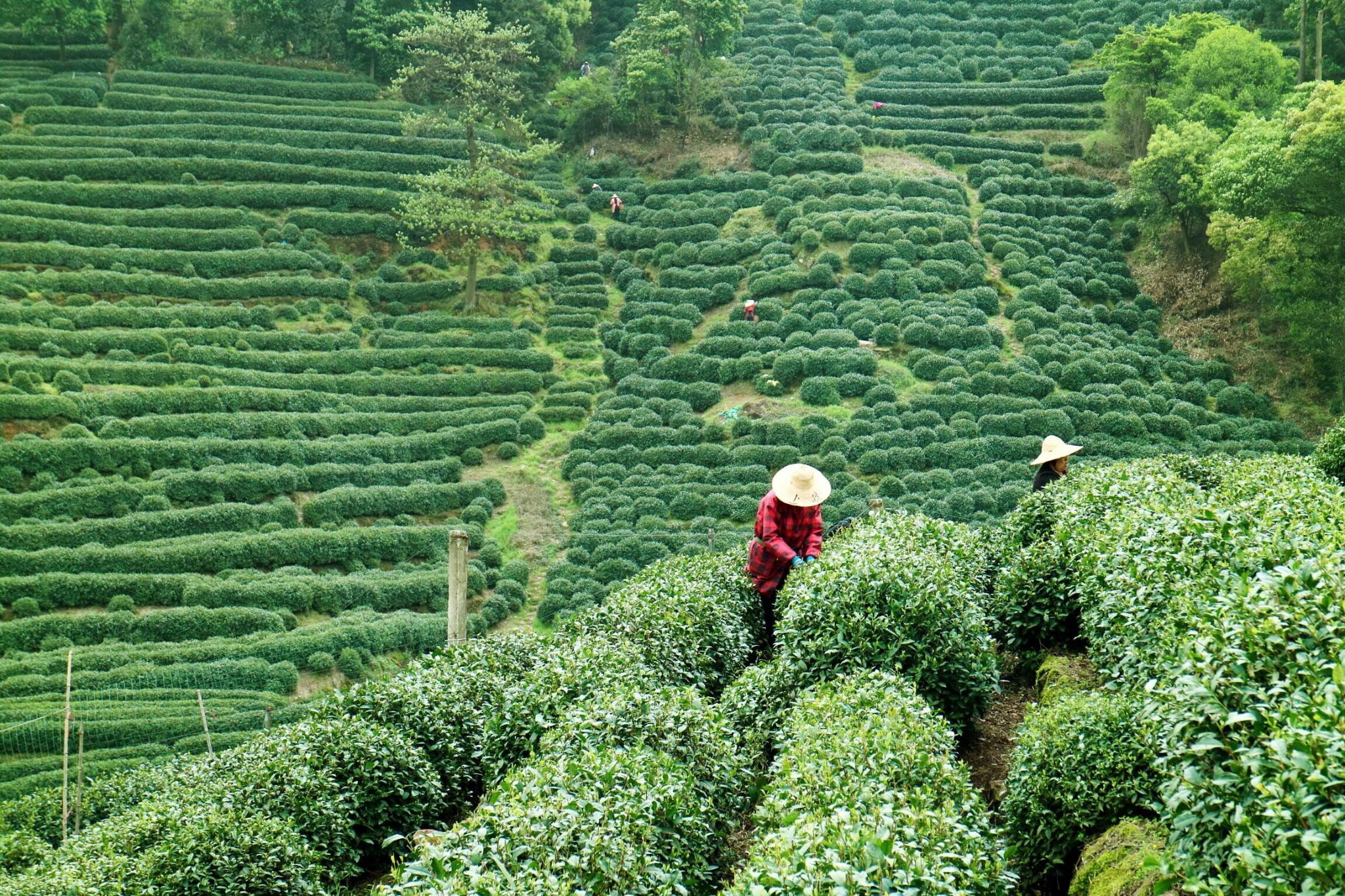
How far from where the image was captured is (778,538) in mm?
11367

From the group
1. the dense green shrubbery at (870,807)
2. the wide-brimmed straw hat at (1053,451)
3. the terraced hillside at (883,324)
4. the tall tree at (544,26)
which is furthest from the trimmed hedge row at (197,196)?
the dense green shrubbery at (870,807)

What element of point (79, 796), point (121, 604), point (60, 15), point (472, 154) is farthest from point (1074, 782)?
point (60, 15)

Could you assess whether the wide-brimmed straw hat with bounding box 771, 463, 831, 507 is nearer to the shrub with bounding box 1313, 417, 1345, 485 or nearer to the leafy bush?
the shrub with bounding box 1313, 417, 1345, 485

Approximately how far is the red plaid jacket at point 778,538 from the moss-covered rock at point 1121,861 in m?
5.01

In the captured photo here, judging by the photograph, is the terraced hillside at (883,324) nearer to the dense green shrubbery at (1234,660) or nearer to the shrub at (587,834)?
the dense green shrubbery at (1234,660)

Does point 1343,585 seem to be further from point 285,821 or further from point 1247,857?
point 285,821

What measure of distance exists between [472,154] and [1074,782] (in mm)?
33039

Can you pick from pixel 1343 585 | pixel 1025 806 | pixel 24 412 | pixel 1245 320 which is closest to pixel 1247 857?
pixel 1343 585

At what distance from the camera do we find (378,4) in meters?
46.1

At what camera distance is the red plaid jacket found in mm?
11391

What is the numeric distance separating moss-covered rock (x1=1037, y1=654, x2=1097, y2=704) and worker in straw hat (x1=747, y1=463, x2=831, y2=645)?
8.06ft

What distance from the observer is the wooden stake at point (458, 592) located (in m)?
12.3

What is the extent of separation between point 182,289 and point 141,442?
7.66 meters

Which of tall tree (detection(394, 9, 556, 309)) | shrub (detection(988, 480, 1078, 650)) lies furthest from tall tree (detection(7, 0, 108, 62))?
shrub (detection(988, 480, 1078, 650))
